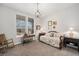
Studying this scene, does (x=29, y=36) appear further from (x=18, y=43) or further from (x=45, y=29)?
(x=45, y=29)

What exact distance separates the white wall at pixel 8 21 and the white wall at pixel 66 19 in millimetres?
662

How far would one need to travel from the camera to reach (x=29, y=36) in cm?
205

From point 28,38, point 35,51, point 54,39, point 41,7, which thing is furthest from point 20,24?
point 54,39

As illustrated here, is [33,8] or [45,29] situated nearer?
[33,8]

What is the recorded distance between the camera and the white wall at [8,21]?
1.79 m

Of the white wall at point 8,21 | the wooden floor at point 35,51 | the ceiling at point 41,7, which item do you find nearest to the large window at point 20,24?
the white wall at point 8,21

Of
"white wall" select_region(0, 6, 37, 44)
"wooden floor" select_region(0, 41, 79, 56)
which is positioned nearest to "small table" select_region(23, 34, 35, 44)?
"wooden floor" select_region(0, 41, 79, 56)

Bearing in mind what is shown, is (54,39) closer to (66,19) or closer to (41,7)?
(66,19)

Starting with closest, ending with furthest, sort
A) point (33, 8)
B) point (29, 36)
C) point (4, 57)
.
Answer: point (4, 57)
point (33, 8)
point (29, 36)

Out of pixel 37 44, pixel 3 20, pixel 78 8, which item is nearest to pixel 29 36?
pixel 37 44

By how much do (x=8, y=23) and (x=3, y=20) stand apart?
0.13 metres

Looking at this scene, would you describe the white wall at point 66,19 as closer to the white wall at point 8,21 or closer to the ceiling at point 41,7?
the ceiling at point 41,7

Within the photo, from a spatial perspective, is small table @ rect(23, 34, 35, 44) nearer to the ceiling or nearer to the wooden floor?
the wooden floor

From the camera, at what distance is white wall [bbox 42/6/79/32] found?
71.3 inches
